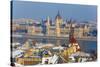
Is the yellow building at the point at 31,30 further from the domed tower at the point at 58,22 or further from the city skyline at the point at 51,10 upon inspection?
the domed tower at the point at 58,22

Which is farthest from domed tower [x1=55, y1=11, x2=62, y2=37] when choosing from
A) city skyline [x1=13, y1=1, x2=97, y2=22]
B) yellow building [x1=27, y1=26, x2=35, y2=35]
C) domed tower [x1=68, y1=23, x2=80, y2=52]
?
yellow building [x1=27, y1=26, x2=35, y2=35]

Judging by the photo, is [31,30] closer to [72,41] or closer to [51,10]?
[51,10]

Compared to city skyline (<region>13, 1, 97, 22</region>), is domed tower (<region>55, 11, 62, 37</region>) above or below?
below

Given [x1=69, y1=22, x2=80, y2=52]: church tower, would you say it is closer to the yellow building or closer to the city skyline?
the city skyline

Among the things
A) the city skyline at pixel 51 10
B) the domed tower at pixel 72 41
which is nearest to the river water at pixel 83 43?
the domed tower at pixel 72 41

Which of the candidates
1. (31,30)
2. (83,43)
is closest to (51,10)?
(31,30)

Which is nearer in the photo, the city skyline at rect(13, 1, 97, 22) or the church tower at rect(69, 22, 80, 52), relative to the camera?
the city skyline at rect(13, 1, 97, 22)
